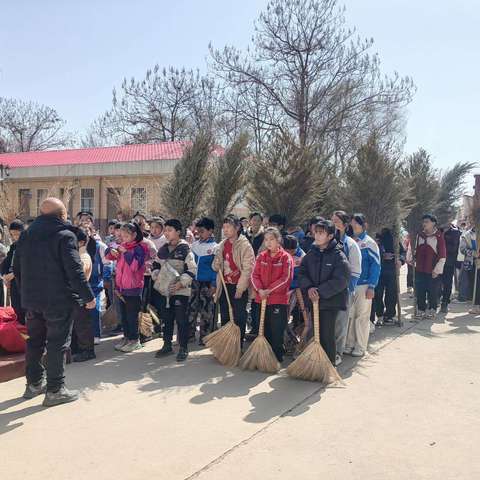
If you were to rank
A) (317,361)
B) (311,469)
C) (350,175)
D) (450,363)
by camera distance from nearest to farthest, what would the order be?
(311,469) < (317,361) < (450,363) < (350,175)

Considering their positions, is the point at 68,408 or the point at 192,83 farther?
the point at 192,83

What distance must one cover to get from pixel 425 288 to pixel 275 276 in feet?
15.3

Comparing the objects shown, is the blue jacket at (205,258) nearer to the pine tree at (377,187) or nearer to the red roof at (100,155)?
the pine tree at (377,187)

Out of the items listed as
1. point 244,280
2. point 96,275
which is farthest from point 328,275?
point 96,275

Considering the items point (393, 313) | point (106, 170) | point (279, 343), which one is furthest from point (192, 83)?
point (279, 343)

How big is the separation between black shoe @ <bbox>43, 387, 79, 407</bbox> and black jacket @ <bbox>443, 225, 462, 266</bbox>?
8857mm

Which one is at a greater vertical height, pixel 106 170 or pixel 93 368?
pixel 106 170

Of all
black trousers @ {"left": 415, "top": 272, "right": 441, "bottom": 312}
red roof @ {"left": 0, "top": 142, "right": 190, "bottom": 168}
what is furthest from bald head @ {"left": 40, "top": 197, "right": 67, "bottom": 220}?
red roof @ {"left": 0, "top": 142, "right": 190, "bottom": 168}

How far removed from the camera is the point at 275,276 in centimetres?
Result: 605

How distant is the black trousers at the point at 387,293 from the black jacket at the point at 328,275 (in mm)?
3491

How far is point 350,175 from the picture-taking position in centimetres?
984

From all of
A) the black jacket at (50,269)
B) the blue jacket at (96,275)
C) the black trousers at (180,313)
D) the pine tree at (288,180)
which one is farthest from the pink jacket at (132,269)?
the pine tree at (288,180)

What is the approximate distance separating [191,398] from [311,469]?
1.78 meters

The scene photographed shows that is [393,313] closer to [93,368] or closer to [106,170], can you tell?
[93,368]
